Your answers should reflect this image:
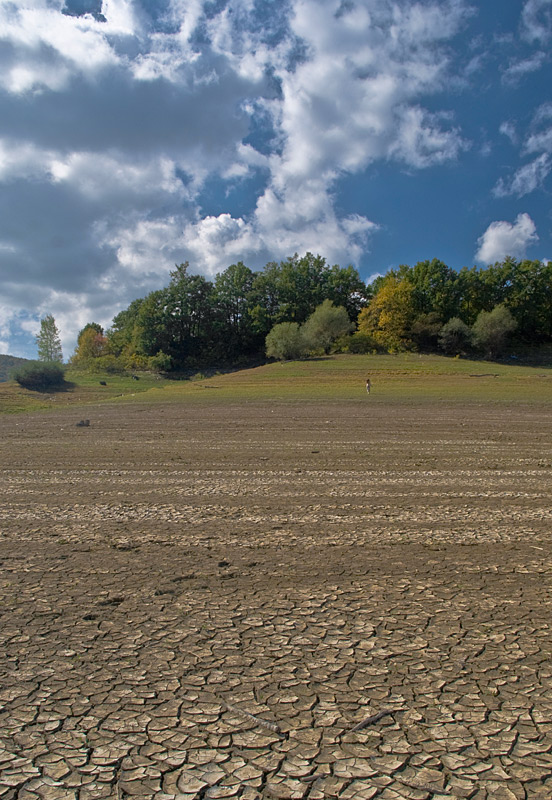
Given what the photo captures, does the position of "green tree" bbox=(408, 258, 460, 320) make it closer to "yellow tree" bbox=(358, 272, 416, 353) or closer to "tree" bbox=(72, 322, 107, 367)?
"yellow tree" bbox=(358, 272, 416, 353)

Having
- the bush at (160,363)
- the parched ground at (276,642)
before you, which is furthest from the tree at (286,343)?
the parched ground at (276,642)

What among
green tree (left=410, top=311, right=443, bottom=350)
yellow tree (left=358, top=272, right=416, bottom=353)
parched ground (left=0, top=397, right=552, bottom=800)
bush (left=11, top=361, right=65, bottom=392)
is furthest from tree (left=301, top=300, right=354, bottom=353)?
parched ground (left=0, top=397, right=552, bottom=800)

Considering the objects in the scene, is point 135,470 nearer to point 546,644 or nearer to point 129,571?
point 129,571

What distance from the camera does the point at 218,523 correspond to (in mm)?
6789

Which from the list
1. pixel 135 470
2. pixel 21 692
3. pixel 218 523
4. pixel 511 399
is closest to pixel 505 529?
pixel 218 523

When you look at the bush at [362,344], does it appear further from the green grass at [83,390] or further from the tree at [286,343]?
the green grass at [83,390]

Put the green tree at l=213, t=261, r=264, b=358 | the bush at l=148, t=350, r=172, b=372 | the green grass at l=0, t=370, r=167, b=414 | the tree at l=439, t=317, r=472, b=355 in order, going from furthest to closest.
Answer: the green tree at l=213, t=261, r=264, b=358 → the bush at l=148, t=350, r=172, b=372 → the tree at l=439, t=317, r=472, b=355 → the green grass at l=0, t=370, r=167, b=414

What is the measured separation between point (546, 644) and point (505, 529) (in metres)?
2.99

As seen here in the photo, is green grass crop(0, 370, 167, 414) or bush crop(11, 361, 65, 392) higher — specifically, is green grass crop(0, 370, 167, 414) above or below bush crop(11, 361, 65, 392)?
below

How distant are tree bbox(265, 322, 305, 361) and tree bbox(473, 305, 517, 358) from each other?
28.3 metres

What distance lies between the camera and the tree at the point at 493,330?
267 feet

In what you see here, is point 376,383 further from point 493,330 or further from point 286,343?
point 493,330

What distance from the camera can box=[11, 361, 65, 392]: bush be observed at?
187 ft

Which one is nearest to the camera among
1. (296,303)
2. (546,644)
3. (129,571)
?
(546,644)
